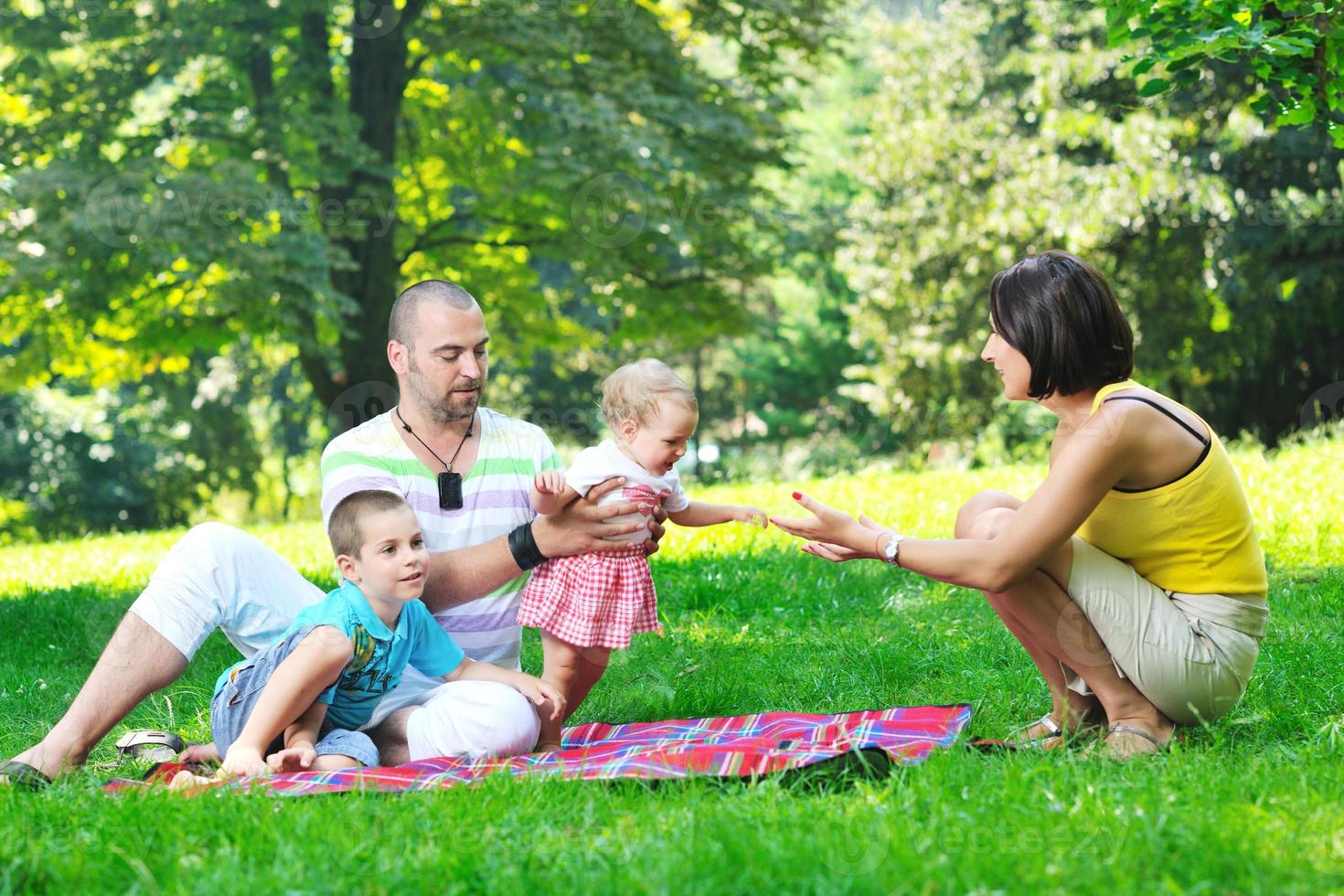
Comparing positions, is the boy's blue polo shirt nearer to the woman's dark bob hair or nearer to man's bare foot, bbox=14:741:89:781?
man's bare foot, bbox=14:741:89:781

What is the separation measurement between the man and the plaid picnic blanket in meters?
Answer: 0.21

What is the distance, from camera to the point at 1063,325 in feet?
11.4

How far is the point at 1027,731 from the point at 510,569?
170cm

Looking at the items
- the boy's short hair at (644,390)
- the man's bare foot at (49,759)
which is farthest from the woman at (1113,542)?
the man's bare foot at (49,759)

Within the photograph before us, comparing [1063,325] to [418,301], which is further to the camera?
[418,301]

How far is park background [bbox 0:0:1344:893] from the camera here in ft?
8.91

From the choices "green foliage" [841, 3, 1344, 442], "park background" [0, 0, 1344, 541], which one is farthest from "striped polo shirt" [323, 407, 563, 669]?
"green foliage" [841, 3, 1344, 442]

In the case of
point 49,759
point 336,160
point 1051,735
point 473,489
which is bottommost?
point 1051,735

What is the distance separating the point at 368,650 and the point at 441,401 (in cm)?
84

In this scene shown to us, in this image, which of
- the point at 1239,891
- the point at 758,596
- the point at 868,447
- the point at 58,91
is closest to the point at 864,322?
the point at 868,447

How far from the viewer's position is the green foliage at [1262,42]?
13.9 feet

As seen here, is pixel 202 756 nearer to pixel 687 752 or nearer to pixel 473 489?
pixel 473 489

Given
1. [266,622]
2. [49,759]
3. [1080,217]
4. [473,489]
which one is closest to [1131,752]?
[473,489]

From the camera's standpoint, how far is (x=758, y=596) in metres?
6.30
